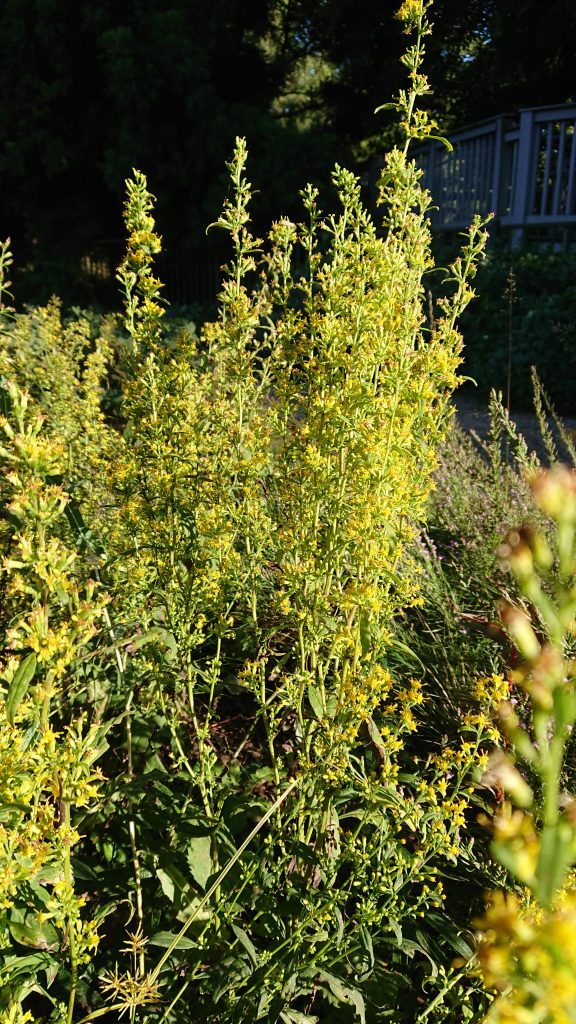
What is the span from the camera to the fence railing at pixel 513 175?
11141mm

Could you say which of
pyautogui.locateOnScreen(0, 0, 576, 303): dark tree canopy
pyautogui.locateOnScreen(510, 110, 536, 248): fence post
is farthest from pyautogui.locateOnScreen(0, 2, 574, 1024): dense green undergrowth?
pyautogui.locateOnScreen(0, 0, 576, 303): dark tree canopy

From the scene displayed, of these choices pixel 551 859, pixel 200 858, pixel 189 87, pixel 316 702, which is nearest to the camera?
pixel 551 859

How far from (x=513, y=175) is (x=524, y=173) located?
28.9 inches

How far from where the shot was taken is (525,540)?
0.61m

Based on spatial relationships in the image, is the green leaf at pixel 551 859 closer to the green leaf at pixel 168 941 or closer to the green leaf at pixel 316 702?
the green leaf at pixel 316 702

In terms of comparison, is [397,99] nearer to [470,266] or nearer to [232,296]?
[470,266]

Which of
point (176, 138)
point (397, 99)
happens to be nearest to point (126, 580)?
point (397, 99)

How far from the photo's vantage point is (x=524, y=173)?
455 inches

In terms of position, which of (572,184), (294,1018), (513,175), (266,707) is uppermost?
(513,175)

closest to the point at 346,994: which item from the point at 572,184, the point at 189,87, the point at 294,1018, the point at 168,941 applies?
the point at 294,1018

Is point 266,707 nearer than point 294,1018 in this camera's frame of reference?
No

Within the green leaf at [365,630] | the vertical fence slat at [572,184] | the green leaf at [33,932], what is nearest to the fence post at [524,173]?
the vertical fence slat at [572,184]

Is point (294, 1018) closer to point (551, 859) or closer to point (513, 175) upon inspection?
point (551, 859)

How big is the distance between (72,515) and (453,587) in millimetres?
2242
